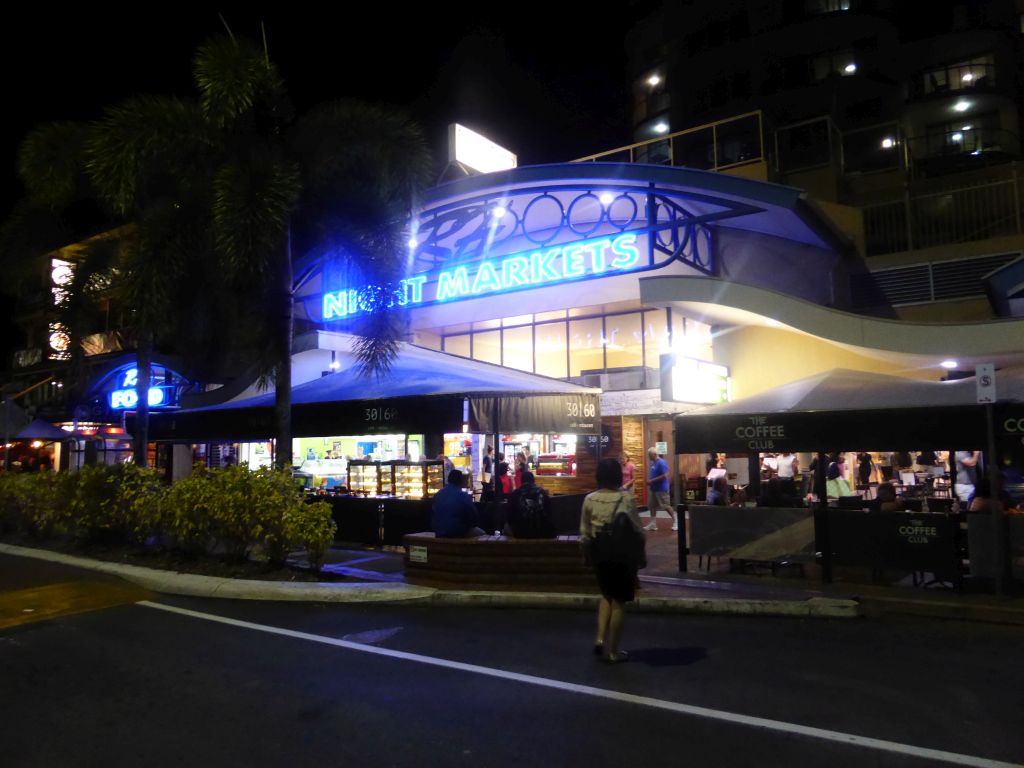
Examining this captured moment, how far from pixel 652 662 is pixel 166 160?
1091 centimetres

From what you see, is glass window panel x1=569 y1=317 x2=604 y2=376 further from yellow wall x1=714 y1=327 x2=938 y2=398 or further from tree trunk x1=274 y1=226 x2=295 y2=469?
tree trunk x1=274 y1=226 x2=295 y2=469

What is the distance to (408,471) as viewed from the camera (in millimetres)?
13812

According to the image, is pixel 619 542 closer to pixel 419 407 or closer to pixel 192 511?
pixel 419 407

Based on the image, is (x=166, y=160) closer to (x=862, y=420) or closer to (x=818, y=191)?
(x=862, y=420)

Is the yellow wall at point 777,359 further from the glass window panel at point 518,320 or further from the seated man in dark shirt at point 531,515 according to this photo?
the seated man in dark shirt at point 531,515

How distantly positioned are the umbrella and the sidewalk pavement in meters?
18.7

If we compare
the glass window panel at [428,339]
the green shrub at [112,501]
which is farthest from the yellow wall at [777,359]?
the green shrub at [112,501]

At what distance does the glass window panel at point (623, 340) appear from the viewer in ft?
61.4

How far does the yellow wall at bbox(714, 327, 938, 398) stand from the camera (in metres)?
15.7

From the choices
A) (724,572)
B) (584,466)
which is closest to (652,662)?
(724,572)

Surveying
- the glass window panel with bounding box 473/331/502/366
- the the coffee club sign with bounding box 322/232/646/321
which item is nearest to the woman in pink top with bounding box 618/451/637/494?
the the coffee club sign with bounding box 322/232/646/321

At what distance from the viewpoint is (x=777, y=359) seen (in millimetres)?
16375

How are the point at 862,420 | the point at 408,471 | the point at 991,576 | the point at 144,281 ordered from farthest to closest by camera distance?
the point at 408,471, the point at 144,281, the point at 862,420, the point at 991,576

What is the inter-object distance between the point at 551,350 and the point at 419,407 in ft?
27.6
